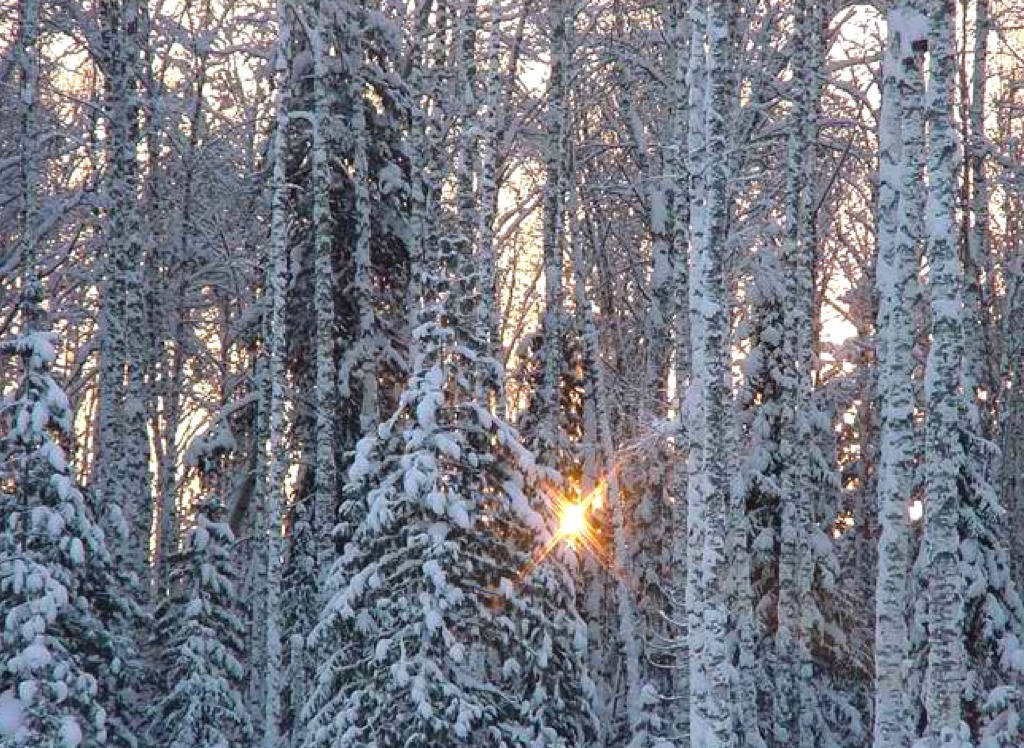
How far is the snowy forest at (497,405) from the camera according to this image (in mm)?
13281

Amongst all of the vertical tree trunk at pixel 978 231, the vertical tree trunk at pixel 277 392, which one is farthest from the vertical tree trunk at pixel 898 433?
the vertical tree trunk at pixel 277 392

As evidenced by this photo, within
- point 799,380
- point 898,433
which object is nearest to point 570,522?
point 799,380

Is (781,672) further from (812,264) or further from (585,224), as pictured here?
(585,224)

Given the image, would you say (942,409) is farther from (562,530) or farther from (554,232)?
(554,232)

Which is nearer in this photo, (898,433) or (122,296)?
(898,433)

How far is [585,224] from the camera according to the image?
30078 millimetres

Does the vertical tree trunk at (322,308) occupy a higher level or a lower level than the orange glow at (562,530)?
higher

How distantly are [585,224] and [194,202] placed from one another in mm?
8683

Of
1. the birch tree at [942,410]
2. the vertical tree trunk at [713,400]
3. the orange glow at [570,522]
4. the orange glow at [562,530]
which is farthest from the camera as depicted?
the orange glow at [570,522]

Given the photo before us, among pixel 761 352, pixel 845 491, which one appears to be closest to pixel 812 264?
pixel 761 352

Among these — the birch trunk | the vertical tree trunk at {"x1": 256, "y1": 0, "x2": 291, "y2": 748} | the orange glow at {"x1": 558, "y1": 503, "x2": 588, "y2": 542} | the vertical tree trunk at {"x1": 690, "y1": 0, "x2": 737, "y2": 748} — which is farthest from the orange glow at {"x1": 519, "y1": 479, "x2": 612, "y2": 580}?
the vertical tree trunk at {"x1": 256, "y1": 0, "x2": 291, "y2": 748}

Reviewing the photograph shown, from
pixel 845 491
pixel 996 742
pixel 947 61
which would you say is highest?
pixel 947 61

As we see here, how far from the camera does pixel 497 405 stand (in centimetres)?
1767

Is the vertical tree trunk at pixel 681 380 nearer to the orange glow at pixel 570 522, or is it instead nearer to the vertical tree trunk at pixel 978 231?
the orange glow at pixel 570 522
